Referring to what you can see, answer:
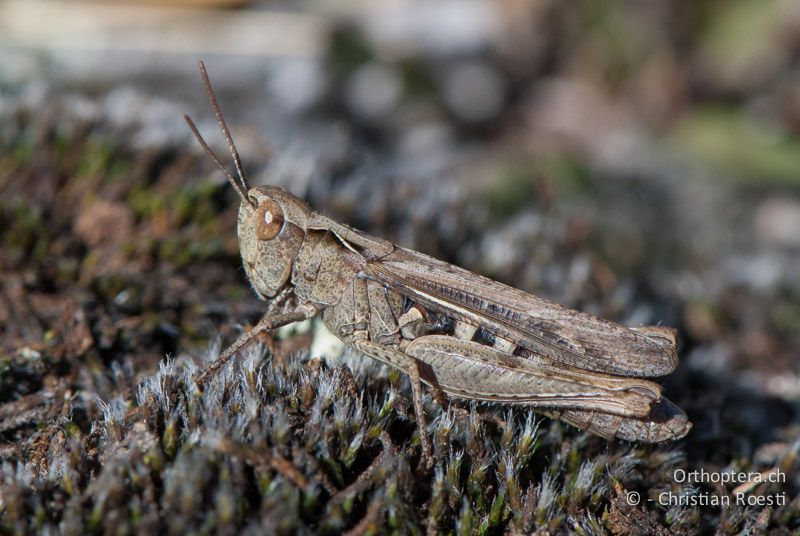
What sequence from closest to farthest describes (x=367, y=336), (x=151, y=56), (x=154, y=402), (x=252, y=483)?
(x=252, y=483) → (x=154, y=402) → (x=367, y=336) → (x=151, y=56)

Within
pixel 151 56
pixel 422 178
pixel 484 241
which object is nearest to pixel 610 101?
pixel 422 178

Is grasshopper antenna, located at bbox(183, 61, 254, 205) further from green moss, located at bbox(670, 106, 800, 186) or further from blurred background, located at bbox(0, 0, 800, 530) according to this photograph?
green moss, located at bbox(670, 106, 800, 186)

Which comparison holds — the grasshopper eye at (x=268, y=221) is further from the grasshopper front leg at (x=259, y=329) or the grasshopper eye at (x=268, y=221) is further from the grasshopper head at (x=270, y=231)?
the grasshopper front leg at (x=259, y=329)

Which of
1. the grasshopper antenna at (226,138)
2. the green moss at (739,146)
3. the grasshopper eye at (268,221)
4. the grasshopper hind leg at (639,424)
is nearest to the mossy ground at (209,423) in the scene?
the grasshopper hind leg at (639,424)

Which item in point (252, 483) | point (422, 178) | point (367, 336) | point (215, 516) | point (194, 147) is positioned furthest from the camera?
point (422, 178)

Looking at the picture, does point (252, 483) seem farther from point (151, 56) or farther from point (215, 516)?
point (151, 56)

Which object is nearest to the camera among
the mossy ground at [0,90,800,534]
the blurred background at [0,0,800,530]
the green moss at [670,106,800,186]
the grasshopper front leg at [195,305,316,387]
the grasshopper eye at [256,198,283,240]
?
the mossy ground at [0,90,800,534]

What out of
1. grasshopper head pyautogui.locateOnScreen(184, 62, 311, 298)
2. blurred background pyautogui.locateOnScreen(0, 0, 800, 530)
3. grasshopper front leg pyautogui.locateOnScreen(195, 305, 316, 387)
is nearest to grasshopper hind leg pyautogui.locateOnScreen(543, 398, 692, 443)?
blurred background pyautogui.locateOnScreen(0, 0, 800, 530)
